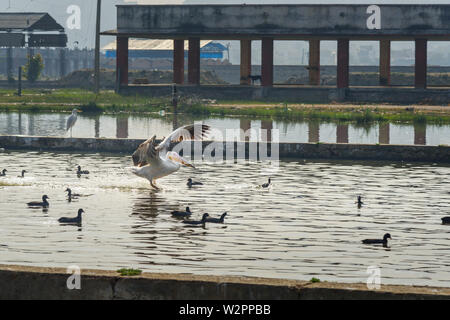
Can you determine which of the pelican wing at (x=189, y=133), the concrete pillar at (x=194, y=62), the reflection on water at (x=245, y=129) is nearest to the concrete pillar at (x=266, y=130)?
the reflection on water at (x=245, y=129)

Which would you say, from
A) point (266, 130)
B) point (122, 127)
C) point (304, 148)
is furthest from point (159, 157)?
point (122, 127)

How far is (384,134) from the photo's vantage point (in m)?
43.4

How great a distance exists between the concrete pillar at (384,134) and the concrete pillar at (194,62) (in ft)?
75.8

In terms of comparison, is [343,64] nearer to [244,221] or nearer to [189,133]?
[189,133]

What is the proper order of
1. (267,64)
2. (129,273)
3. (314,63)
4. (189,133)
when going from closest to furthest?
(129,273) → (189,133) → (267,64) → (314,63)

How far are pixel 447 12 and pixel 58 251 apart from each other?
5217cm

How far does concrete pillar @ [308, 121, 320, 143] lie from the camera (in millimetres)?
40319

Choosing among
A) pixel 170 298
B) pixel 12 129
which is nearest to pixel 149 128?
pixel 12 129

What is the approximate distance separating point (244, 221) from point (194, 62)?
49.5m

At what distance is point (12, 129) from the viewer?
149 feet

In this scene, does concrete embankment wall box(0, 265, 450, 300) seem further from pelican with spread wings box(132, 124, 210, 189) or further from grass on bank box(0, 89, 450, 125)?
grass on bank box(0, 89, 450, 125)

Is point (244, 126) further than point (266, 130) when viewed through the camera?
Yes

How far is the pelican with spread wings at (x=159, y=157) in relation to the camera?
77.2 ft

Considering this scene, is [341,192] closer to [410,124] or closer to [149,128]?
[149,128]
